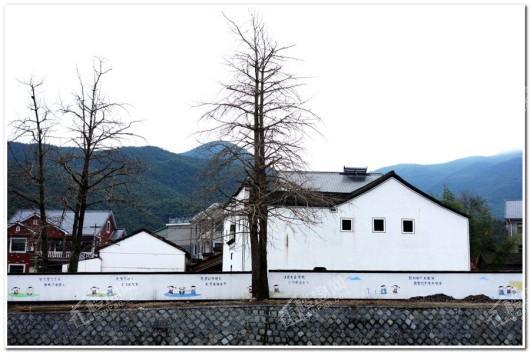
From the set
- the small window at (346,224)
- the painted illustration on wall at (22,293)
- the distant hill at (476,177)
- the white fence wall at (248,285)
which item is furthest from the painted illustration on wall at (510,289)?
the distant hill at (476,177)

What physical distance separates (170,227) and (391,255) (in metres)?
50.3

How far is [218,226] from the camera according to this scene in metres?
21.1

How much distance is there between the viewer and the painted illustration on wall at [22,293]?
2058 centimetres

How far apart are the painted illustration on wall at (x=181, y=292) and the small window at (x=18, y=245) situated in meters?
39.7

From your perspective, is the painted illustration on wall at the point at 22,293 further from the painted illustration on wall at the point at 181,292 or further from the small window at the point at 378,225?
the small window at the point at 378,225

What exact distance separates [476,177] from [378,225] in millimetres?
115032

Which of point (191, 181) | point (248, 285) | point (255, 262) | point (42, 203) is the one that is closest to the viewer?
point (255, 262)

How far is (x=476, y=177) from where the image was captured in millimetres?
135500

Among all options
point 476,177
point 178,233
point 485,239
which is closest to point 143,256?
point 178,233

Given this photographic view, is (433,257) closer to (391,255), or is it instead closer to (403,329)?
(391,255)

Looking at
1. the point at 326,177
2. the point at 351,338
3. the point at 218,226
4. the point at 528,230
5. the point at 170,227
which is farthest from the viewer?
the point at 170,227

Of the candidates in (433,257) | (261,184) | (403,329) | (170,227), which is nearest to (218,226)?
(261,184)

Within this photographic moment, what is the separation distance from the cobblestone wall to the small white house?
24.9 meters

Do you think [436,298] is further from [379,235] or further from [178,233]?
[178,233]
